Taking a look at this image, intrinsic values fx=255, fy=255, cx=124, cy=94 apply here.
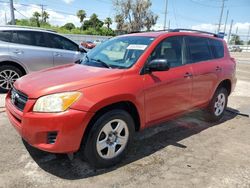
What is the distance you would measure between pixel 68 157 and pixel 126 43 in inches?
76.6

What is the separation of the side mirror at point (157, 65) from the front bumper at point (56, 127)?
1134mm

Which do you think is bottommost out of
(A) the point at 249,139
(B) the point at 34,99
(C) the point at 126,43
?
(A) the point at 249,139

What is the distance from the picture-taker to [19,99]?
314 centimetres

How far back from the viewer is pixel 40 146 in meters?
2.86

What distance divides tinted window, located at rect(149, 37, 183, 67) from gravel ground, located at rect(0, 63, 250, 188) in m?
1.32

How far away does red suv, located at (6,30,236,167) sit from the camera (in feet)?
9.22

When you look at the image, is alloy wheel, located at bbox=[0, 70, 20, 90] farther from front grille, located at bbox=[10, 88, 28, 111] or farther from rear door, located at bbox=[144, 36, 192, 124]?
rear door, located at bbox=[144, 36, 192, 124]

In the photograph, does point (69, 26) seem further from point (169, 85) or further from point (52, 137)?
point (52, 137)

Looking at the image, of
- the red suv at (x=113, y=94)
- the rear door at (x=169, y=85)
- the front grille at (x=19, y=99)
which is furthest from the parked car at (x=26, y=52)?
the rear door at (x=169, y=85)

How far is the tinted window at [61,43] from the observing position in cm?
742

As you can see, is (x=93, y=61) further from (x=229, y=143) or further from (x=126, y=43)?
(x=229, y=143)

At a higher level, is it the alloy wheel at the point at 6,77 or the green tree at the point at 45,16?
the green tree at the point at 45,16

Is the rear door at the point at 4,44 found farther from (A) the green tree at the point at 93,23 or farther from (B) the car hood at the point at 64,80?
(A) the green tree at the point at 93,23

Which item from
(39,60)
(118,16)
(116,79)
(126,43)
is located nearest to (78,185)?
(116,79)
